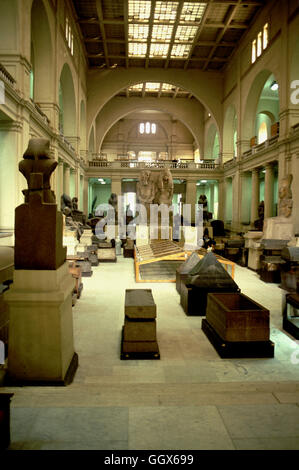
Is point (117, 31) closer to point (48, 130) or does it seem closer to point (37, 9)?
point (37, 9)

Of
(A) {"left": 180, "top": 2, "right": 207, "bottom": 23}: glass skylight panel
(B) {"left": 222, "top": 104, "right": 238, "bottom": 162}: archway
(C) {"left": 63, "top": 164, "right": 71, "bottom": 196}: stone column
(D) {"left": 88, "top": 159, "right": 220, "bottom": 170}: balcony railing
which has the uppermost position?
(A) {"left": 180, "top": 2, "right": 207, "bottom": 23}: glass skylight panel

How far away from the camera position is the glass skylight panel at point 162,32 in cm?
2308

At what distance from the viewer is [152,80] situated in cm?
2927

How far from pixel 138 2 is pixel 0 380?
76.8 feet

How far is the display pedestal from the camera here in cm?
305

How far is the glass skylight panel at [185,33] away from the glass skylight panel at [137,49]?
2.84m

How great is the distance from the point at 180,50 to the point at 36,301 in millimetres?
28210

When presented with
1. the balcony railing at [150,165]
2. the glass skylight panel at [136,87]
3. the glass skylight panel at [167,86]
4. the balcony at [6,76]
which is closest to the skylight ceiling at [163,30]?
the glass skylight panel at [167,86]

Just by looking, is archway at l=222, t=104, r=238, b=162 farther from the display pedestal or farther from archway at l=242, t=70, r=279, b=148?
the display pedestal

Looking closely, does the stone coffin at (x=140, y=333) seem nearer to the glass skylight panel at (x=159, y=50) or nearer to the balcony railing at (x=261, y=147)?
the balcony railing at (x=261, y=147)

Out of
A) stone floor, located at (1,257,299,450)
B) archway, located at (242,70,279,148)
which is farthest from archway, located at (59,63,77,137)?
stone floor, located at (1,257,299,450)

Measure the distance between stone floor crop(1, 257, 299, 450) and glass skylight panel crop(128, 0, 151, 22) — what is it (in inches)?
880

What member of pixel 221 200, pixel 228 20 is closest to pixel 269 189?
pixel 221 200
